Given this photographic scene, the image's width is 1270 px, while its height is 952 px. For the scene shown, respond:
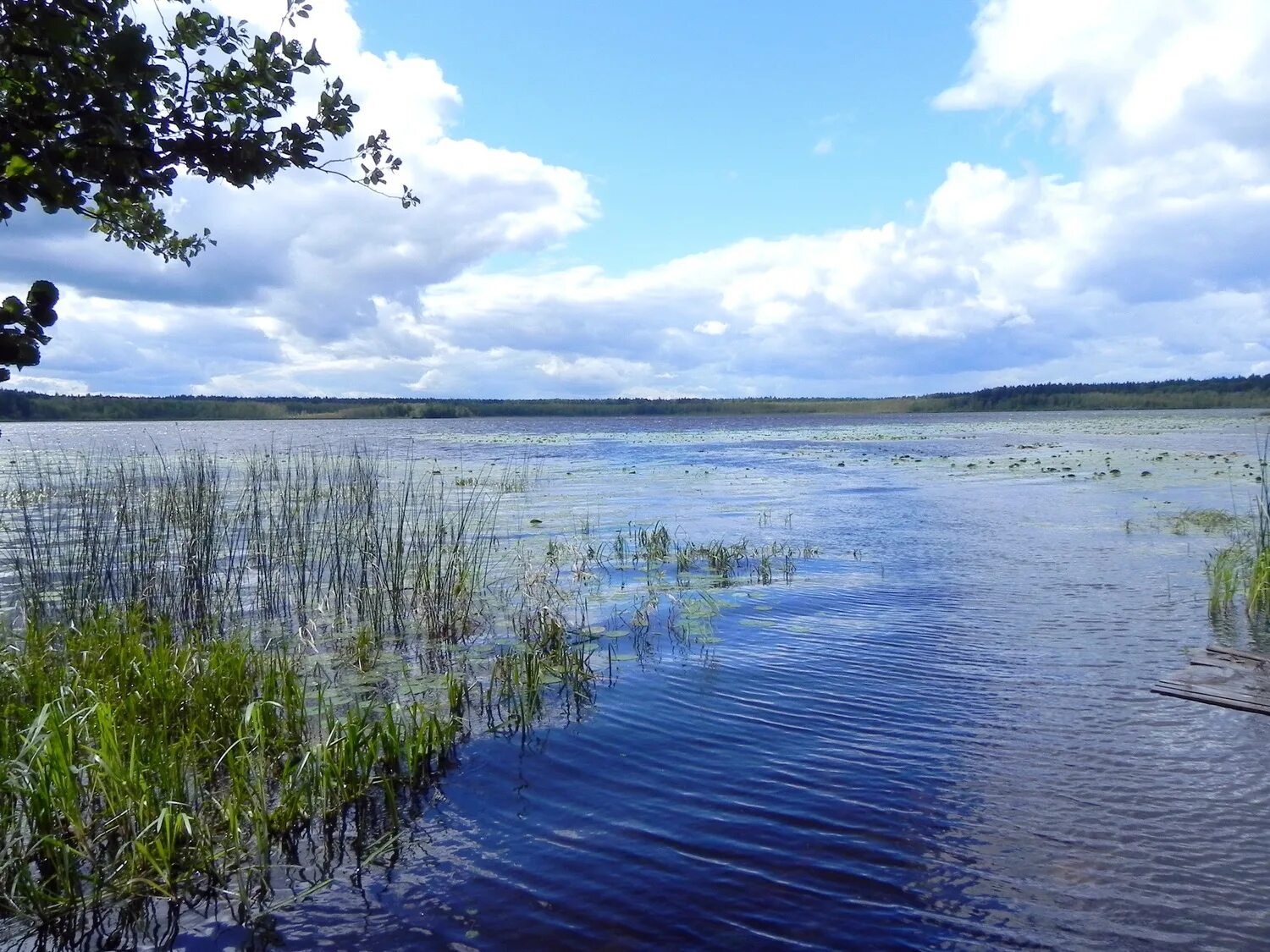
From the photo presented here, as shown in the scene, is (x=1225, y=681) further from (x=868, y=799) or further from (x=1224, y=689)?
(x=868, y=799)

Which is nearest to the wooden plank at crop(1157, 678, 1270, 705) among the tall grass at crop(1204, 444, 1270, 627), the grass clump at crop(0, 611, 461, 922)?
the tall grass at crop(1204, 444, 1270, 627)

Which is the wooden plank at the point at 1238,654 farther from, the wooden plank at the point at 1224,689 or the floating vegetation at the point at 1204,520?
the floating vegetation at the point at 1204,520

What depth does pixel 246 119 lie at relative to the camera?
3.38 metres

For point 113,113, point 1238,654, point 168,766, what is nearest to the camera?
point 113,113

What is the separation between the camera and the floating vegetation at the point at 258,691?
470 centimetres

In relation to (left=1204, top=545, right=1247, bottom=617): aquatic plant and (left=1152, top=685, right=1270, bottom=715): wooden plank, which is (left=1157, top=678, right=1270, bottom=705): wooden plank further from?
(left=1204, top=545, right=1247, bottom=617): aquatic plant

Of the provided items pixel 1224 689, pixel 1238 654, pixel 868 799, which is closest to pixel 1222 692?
pixel 1224 689

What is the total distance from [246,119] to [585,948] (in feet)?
14.0

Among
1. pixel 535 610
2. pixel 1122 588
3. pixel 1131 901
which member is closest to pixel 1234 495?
pixel 1122 588

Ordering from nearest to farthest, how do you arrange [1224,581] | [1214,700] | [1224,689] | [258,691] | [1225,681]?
[258,691] → [1214,700] → [1224,689] → [1225,681] → [1224,581]

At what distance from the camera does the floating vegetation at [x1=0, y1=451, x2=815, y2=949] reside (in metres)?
4.70

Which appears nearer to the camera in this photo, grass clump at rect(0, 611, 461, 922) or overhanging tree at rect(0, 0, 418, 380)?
overhanging tree at rect(0, 0, 418, 380)

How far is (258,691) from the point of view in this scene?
718 cm

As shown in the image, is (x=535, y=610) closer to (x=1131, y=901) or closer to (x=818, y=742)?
(x=818, y=742)
